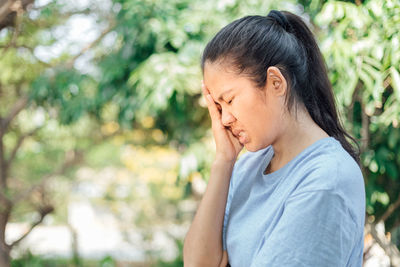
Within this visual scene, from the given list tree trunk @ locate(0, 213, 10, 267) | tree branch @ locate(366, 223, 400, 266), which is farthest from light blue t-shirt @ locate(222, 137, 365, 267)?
tree trunk @ locate(0, 213, 10, 267)

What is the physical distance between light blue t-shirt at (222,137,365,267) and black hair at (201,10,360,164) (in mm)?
122

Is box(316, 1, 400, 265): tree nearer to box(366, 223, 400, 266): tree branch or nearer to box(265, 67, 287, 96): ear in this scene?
box(366, 223, 400, 266): tree branch

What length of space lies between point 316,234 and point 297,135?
290mm

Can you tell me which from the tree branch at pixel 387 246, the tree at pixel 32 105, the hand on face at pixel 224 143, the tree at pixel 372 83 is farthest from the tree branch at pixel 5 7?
the tree branch at pixel 387 246

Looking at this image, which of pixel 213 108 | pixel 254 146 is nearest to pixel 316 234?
pixel 254 146

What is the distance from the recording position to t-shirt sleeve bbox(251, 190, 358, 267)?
0.99 metres

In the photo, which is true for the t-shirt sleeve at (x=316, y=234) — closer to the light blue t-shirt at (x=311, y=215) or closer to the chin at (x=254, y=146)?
the light blue t-shirt at (x=311, y=215)

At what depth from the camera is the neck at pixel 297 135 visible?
1197mm

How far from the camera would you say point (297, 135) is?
121 cm

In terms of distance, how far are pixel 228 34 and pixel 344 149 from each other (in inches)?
15.5

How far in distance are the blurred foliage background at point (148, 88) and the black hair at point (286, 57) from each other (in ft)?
2.61

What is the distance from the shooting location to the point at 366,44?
6.95 feet

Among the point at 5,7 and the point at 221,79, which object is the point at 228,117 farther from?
the point at 5,7

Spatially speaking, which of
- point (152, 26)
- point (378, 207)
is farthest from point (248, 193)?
point (152, 26)
